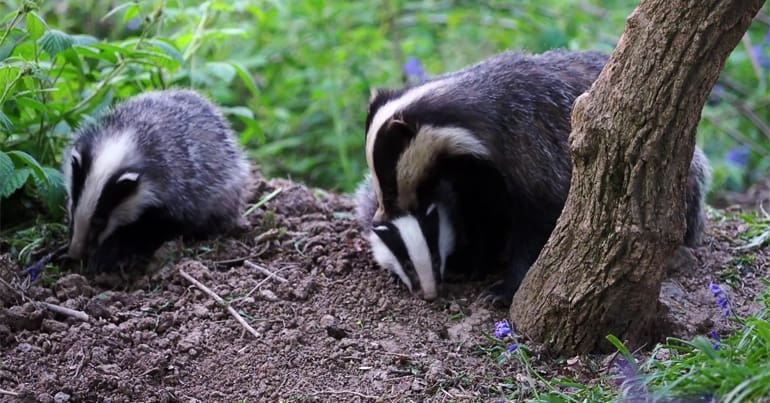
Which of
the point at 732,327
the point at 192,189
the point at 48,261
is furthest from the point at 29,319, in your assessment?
the point at 732,327

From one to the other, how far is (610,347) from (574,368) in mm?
183

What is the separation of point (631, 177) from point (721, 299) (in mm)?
891

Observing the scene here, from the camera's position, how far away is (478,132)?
13.9ft

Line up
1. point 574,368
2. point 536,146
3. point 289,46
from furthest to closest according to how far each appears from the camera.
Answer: point 289,46 → point 536,146 → point 574,368

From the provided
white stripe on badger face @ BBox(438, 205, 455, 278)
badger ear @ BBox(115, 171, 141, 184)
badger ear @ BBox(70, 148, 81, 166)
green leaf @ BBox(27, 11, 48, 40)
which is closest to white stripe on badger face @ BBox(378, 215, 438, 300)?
white stripe on badger face @ BBox(438, 205, 455, 278)

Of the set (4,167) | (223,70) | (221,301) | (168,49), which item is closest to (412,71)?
(223,70)

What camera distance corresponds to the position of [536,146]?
14.0 feet

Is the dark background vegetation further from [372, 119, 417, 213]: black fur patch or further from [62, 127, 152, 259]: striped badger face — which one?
[372, 119, 417, 213]: black fur patch

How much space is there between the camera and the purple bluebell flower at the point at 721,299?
12.7 feet

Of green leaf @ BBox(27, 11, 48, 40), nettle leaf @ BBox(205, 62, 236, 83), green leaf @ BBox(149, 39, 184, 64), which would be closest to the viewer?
green leaf @ BBox(27, 11, 48, 40)

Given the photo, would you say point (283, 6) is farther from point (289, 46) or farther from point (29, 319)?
point (29, 319)

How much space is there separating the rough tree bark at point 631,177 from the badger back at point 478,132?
63cm

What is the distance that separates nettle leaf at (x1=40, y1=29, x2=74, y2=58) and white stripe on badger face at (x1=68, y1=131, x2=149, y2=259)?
0.68 meters

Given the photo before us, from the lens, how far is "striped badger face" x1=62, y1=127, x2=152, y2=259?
15.5ft
